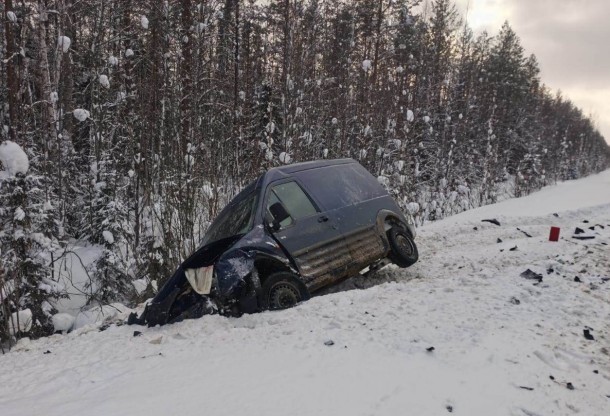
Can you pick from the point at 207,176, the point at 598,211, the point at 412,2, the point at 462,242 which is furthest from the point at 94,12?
the point at 412,2

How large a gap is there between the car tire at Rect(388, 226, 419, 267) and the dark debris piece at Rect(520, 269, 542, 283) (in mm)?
1906

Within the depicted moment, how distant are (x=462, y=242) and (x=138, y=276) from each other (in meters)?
7.81

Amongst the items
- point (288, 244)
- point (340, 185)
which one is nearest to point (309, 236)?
point (288, 244)

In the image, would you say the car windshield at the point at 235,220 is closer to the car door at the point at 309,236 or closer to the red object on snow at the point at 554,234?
the car door at the point at 309,236

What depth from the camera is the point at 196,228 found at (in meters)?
10.6

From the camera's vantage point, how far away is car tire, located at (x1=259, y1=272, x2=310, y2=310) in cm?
532

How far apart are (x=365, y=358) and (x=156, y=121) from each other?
11159 mm

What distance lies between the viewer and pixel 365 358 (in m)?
3.85

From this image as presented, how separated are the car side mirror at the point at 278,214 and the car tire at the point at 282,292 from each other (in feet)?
2.24

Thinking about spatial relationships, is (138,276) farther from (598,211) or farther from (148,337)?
(598,211)

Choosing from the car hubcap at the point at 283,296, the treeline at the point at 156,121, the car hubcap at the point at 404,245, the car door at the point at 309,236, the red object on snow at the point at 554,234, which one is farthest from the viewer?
the treeline at the point at 156,121

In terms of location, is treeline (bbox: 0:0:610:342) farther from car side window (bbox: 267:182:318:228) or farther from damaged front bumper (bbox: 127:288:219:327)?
car side window (bbox: 267:182:318:228)

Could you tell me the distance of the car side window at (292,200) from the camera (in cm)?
610

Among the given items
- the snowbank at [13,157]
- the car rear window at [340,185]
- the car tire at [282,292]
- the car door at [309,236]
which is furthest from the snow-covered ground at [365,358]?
the snowbank at [13,157]
